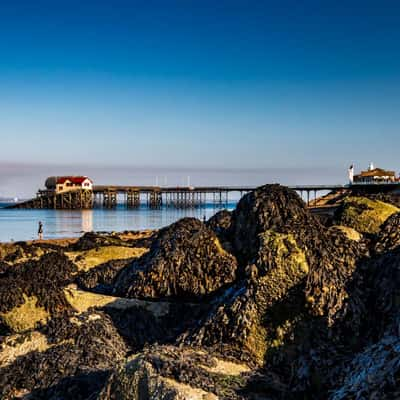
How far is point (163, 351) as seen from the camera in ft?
13.3

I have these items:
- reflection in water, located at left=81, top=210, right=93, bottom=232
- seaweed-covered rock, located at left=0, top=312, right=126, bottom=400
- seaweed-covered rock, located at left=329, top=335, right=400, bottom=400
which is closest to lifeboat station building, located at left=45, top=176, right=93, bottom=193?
reflection in water, located at left=81, top=210, right=93, bottom=232

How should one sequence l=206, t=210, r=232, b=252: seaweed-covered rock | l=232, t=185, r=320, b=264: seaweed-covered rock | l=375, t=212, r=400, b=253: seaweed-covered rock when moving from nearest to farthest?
l=375, t=212, r=400, b=253: seaweed-covered rock < l=232, t=185, r=320, b=264: seaweed-covered rock < l=206, t=210, r=232, b=252: seaweed-covered rock

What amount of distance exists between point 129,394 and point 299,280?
2234 mm

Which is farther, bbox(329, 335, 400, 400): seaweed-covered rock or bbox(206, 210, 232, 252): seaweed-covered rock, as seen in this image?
bbox(206, 210, 232, 252): seaweed-covered rock

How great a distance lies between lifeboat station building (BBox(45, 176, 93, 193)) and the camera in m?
135

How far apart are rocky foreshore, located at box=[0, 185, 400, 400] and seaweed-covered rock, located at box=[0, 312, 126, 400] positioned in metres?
0.01

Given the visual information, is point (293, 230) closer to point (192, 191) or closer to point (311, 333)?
point (311, 333)

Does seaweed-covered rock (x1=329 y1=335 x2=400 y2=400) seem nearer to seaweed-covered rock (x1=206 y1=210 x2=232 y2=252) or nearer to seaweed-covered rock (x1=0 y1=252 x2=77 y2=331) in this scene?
seaweed-covered rock (x1=206 y1=210 x2=232 y2=252)

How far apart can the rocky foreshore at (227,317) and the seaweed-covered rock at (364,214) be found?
0.03m

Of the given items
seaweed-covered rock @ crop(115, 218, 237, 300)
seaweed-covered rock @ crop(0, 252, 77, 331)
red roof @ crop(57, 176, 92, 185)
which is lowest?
seaweed-covered rock @ crop(0, 252, 77, 331)

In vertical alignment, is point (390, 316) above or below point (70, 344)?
above

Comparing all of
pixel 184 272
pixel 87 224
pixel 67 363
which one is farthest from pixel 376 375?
pixel 87 224

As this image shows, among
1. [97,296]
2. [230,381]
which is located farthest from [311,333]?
[97,296]

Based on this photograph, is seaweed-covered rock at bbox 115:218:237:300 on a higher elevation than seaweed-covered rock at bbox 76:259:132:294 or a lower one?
higher
